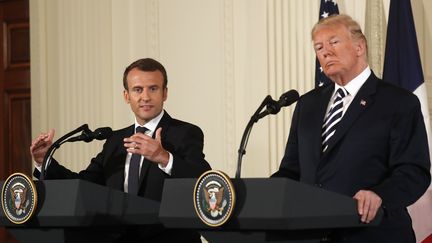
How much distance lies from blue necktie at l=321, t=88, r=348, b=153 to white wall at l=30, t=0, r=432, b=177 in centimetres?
260

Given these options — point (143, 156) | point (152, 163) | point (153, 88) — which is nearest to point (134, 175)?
point (152, 163)

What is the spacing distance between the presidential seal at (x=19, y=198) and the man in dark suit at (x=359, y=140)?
103cm

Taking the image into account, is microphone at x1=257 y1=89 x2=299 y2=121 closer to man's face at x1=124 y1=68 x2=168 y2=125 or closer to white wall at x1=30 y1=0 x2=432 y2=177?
man's face at x1=124 y1=68 x2=168 y2=125

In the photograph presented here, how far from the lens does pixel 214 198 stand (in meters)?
3.14

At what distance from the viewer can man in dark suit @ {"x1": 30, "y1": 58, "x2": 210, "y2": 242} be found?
411cm

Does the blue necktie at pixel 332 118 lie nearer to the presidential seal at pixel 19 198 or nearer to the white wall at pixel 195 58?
the presidential seal at pixel 19 198

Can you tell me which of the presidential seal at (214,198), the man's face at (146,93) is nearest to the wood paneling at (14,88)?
the man's face at (146,93)

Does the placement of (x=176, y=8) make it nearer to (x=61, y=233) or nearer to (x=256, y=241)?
(x=61, y=233)

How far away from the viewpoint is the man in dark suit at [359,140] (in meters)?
3.46

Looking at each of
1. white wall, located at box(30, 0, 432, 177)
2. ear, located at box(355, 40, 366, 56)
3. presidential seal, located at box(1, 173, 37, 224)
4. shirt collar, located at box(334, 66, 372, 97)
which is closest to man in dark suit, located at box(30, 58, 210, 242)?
presidential seal, located at box(1, 173, 37, 224)

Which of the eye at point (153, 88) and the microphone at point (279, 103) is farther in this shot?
the eye at point (153, 88)

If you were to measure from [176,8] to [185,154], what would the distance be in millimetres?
3165

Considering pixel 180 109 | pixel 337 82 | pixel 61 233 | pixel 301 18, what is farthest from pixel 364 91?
pixel 180 109

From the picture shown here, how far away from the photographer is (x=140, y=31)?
7.35m
